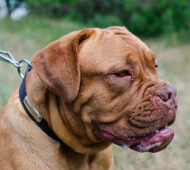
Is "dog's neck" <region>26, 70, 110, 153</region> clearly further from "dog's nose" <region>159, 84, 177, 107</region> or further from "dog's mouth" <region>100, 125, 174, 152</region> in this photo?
"dog's nose" <region>159, 84, 177, 107</region>

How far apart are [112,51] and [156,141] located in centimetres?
92

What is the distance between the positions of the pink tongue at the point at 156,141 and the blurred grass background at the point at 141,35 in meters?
1.61

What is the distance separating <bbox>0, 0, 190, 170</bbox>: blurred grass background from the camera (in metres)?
4.37

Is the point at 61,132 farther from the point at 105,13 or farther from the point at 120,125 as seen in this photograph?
the point at 105,13

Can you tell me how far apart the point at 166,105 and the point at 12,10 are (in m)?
28.3

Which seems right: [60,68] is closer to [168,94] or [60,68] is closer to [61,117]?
[61,117]

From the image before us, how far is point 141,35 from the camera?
107ft

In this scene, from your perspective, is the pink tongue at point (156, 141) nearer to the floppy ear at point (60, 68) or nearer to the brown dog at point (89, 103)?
the brown dog at point (89, 103)

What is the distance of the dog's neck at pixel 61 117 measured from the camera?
251 centimetres

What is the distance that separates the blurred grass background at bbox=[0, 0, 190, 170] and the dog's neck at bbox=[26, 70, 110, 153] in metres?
1.62

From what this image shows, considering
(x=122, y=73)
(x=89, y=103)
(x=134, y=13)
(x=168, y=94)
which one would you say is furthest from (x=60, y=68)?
(x=134, y=13)

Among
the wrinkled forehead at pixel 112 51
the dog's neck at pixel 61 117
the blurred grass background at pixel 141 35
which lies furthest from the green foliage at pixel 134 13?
the dog's neck at pixel 61 117

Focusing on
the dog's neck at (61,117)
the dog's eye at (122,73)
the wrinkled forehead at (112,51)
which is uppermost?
the wrinkled forehead at (112,51)

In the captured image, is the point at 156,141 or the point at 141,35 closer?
the point at 156,141
